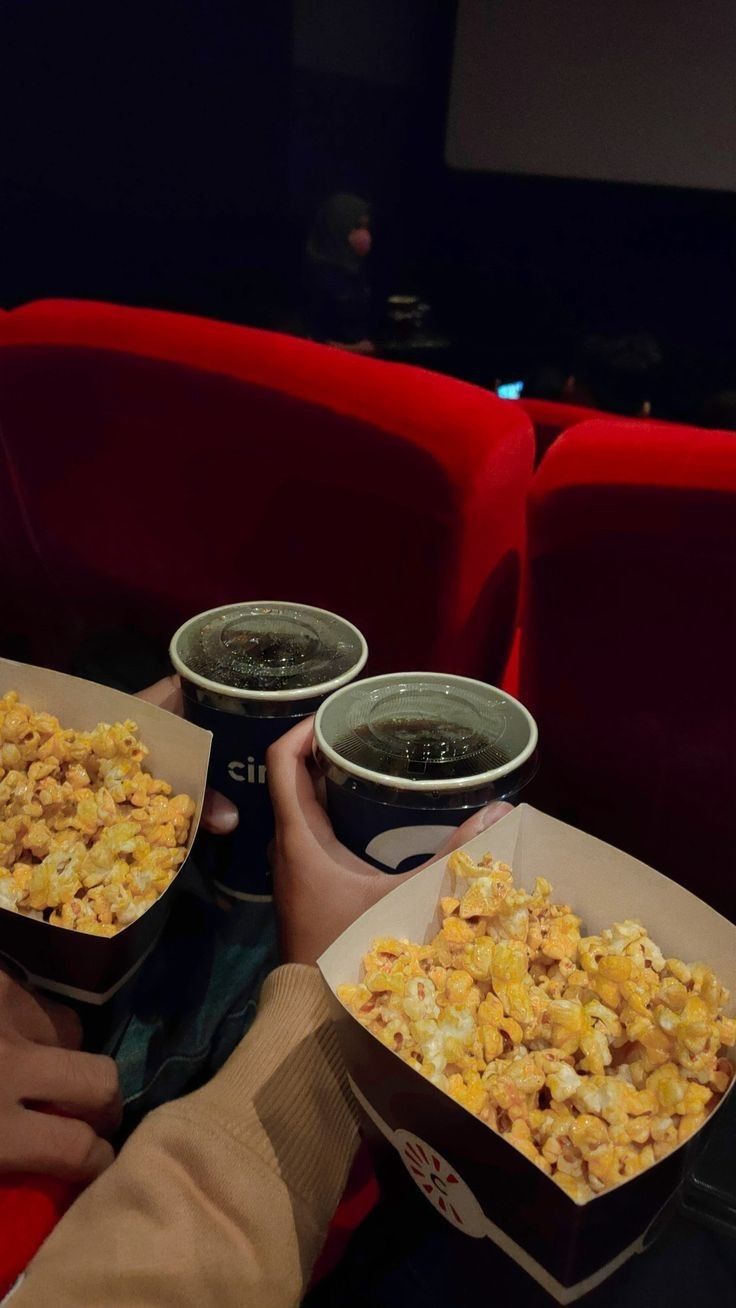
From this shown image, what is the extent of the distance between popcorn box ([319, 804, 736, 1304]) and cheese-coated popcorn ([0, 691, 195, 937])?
22cm

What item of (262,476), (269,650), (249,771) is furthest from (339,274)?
(249,771)

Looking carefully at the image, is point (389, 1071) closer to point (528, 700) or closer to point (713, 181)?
point (528, 700)

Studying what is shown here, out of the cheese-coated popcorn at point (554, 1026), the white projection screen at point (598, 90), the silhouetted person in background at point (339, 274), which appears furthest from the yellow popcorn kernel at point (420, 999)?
the white projection screen at point (598, 90)

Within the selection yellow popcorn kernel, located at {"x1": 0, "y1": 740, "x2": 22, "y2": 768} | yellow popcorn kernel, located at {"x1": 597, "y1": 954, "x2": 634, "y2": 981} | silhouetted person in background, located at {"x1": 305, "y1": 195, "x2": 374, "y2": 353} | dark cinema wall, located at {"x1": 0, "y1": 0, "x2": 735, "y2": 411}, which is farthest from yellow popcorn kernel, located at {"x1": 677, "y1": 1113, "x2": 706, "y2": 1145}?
silhouetted person in background, located at {"x1": 305, "y1": 195, "x2": 374, "y2": 353}

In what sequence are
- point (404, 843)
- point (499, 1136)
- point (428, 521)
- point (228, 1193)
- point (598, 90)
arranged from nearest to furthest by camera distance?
point (499, 1136), point (228, 1193), point (404, 843), point (428, 521), point (598, 90)

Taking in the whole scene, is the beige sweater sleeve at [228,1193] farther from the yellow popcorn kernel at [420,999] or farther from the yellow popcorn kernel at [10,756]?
the yellow popcorn kernel at [10,756]

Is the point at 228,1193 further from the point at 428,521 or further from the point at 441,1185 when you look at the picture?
the point at 428,521

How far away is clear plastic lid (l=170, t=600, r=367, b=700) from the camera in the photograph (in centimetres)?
93

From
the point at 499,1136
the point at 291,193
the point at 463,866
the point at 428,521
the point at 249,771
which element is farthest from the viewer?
the point at 291,193

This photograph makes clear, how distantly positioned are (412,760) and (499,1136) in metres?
0.37

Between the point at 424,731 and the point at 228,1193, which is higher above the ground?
the point at 424,731

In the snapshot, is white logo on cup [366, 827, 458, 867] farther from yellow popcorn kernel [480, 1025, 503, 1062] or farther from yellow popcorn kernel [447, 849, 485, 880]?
yellow popcorn kernel [480, 1025, 503, 1062]

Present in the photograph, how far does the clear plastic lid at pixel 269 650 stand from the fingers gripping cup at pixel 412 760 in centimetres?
→ 6

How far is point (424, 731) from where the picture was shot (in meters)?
0.87
